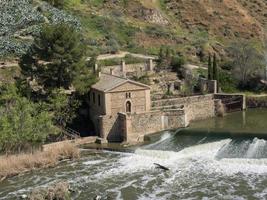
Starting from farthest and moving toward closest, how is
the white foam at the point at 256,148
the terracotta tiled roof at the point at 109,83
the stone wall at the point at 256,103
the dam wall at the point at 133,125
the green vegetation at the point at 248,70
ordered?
the green vegetation at the point at 248,70 → the stone wall at the point at 256,103 → the terracotta tiled roof at the point at 109,83 → the dam wall at the point at 133,125 → the white foam at the point at 256,148

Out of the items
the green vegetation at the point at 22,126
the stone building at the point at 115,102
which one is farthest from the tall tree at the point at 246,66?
the green vegetation at the point at 22,126

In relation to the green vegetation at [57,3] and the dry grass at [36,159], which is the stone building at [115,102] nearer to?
the dry grass at [36,159]

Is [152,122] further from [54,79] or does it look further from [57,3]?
[57,3]

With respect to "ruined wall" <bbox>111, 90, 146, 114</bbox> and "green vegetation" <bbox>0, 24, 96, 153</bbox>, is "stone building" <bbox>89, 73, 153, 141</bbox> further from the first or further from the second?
"green vegetation" <bbox>0, 24, 96, 153</bbox>

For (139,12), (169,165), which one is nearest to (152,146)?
(169,165)

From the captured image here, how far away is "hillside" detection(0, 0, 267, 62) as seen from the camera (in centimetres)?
6562

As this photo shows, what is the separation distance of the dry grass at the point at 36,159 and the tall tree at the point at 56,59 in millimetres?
7764

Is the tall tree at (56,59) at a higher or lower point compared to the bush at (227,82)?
higher

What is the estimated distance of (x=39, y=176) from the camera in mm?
34844

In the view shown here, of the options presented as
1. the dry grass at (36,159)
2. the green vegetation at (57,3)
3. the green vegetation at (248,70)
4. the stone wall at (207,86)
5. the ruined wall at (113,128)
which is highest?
the green vegetation at (57,3)

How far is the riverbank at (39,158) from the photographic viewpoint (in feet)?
115

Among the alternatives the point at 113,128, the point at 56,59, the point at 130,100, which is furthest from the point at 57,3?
the point at 113,128

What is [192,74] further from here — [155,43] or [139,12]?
[139,12]

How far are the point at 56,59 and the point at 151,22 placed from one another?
38368 mm
